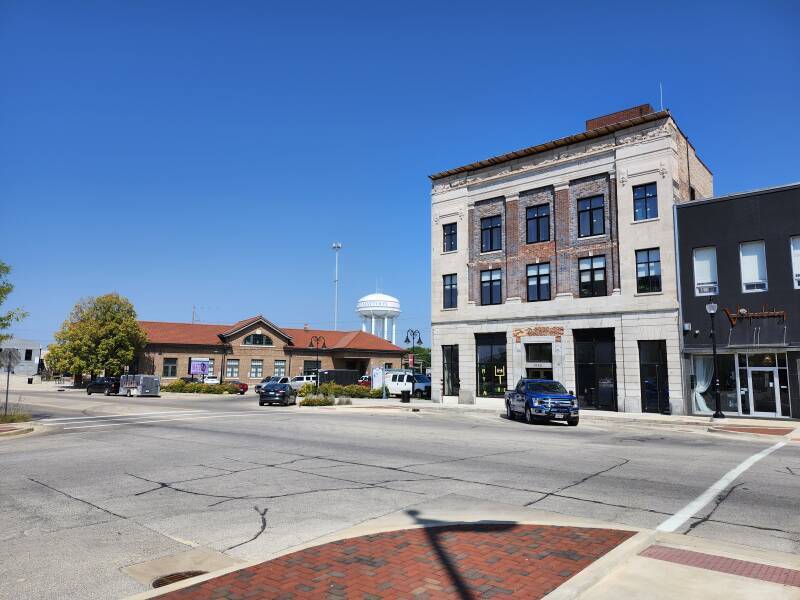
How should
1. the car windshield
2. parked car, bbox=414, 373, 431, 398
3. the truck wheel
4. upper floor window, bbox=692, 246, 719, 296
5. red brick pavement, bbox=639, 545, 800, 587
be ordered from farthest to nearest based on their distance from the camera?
parked car, bbox=414, 373, 431, 398
upper floor window, bbox=692, 246, 719, 296
the car windshield
the truck wheel
red brick pavement, bbox=639, 545, 800, 587

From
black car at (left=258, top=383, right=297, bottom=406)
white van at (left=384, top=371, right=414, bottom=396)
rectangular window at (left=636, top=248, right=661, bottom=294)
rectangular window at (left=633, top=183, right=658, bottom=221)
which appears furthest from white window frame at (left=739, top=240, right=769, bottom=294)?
black car at (left=258, top=383, right=297, bottom=406)

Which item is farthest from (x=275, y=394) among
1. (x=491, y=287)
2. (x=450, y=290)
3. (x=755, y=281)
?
(x=755, y=281)

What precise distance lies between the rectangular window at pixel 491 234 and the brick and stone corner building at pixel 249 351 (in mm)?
29847

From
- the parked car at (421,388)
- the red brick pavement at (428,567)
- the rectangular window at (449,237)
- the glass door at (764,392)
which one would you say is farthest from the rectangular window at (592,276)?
the red brick pavement at (428,567)

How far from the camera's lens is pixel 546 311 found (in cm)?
3412

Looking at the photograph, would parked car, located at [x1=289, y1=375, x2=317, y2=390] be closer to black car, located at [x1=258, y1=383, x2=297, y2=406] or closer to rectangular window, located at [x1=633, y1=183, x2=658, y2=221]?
black car, located at [x1=258, y1=383, x2=297, y2=406]

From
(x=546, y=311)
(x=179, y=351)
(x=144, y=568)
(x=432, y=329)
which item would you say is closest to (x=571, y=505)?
(x=144, y=568)

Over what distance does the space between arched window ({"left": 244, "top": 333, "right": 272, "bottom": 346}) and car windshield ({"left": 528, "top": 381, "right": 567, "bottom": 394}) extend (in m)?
47.4

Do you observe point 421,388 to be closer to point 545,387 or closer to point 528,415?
point 545,387

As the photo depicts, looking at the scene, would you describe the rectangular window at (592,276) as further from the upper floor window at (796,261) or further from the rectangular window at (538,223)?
the upper floor window at (796,261)

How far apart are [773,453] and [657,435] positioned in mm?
5612

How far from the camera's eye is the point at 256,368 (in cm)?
6688

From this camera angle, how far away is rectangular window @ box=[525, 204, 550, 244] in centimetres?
3503

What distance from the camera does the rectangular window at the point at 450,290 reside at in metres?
39.0
